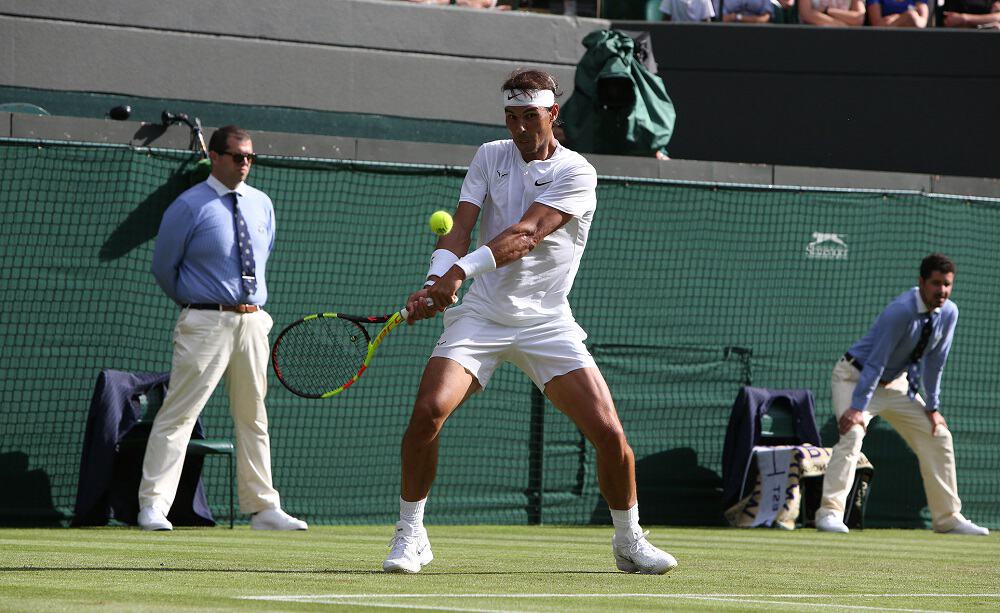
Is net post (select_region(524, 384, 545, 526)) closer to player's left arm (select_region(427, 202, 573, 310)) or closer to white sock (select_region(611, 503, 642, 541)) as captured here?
white sock (select_region(611, 503, 642, 541))

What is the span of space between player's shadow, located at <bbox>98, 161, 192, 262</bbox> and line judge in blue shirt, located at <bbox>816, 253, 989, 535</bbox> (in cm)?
480

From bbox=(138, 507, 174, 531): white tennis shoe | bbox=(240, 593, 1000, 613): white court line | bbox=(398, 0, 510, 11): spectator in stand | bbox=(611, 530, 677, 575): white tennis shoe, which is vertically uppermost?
bbox=(398, 0, 510, 11): spectator in stand

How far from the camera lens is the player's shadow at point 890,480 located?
1230 centimetres

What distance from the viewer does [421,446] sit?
6.06 m

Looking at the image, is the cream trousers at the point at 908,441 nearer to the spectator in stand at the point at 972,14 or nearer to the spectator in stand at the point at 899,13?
the spectator in stand at the point at 899,13

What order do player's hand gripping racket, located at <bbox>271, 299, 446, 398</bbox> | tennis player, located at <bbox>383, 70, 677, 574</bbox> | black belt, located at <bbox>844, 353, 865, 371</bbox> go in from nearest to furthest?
1. tennis player, located at <bbox>383, 70, 677, 574</bbox>
2. player's hand gripping racket, located at <bbox>271, 299, 446, 398</bbox>
3. black belt, located at <bbox>844, 353, 865, 371</bbox>

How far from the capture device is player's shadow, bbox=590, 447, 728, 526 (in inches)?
460

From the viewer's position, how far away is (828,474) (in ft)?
35.8

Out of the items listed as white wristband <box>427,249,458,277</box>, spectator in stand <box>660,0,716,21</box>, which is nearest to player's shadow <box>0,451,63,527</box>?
white wristband <box>427,249,458,277</box>

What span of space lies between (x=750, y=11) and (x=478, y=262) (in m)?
9.98

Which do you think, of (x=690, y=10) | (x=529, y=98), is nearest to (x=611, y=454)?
(x=529, y=98)

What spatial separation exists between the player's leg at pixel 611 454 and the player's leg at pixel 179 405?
3.27 metres

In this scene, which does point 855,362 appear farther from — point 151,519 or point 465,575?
point 465,575

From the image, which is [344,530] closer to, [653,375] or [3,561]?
[653,375]
